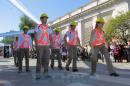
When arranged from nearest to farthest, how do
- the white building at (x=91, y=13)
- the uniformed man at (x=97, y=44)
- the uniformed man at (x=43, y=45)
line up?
the uniformed man at (x=43, y=45), the uniformed man at (x=97, y=44), the white building at (x=91, y=13)

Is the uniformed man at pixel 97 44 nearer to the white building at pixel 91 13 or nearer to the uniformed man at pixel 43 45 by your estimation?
the uniformed man at pixel 43 45

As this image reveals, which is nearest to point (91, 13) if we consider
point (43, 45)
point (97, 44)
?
point (97, 44)

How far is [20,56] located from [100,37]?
4.01 metres

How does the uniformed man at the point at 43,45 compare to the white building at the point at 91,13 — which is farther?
the white building at the point at 91,13

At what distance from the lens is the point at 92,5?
1891 inches

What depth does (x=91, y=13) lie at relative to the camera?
47.7m

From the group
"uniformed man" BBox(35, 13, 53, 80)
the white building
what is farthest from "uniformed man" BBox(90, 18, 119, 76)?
the white building

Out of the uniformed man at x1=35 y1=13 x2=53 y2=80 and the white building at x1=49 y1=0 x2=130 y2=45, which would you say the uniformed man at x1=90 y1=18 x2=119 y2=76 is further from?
the white building at x1=49 y1=0 x2=130 y2=45

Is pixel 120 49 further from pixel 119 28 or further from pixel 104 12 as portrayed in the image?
pixel 104 12

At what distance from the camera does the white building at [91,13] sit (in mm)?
39431

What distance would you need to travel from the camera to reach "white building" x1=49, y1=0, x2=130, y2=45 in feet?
129

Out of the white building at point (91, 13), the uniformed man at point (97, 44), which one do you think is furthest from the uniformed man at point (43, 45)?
the white building at point (91, 13)

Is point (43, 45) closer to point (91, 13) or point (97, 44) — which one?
point (97, 44)

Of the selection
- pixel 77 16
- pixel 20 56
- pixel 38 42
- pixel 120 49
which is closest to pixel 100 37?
pixel 38 42
